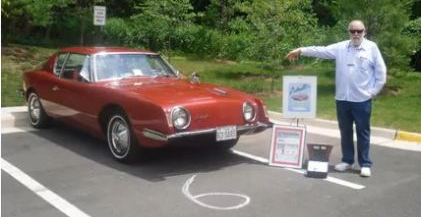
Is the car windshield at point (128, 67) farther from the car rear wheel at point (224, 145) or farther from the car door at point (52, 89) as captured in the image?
the car rear wheel at point (224, 145)

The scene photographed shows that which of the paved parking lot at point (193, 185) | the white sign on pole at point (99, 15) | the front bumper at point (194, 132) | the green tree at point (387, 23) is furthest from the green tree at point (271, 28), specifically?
the front bumper at point (194, 132)

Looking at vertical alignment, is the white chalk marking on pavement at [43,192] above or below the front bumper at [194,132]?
below

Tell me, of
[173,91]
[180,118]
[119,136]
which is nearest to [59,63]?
[119,136]

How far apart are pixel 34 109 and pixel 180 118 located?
12.2 feet

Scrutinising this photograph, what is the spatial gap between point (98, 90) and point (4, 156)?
4.95 feet

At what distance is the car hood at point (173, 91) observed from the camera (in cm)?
622

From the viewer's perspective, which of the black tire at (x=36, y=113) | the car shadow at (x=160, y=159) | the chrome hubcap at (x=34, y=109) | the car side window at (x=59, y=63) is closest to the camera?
the car shadow at (x=160, y=159)

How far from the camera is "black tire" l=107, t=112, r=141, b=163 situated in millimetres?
6423

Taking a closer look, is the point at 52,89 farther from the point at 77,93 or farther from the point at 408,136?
the point at 408,136

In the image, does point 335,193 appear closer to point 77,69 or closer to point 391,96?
point 77,69

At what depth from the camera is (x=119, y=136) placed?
6.68 m

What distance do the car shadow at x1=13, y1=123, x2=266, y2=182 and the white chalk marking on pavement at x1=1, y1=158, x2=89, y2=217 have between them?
36.2 inches

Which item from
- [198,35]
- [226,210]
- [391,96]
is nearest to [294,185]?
[226,210]

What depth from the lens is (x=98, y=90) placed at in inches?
273
